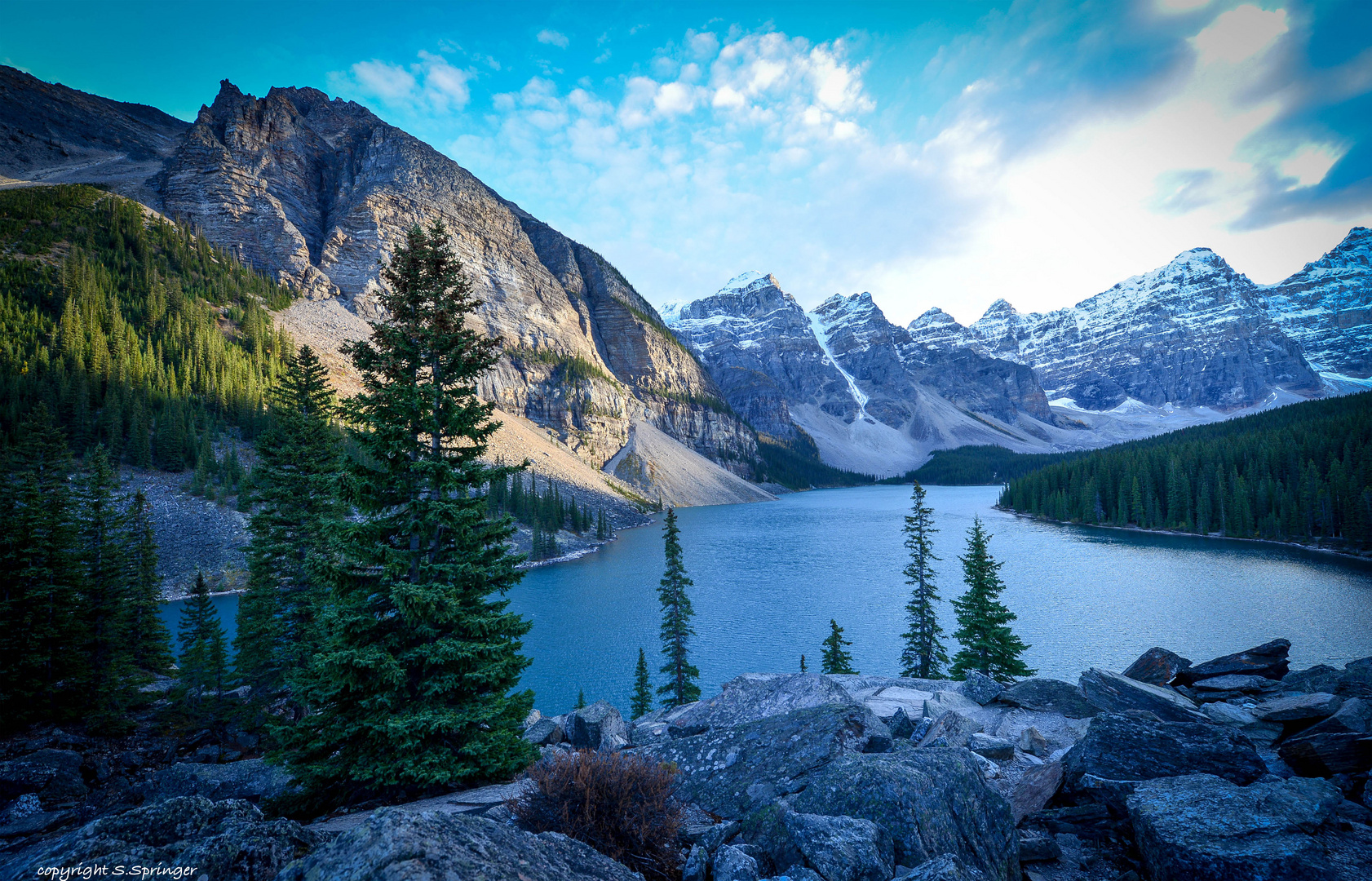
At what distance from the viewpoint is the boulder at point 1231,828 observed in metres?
4.24

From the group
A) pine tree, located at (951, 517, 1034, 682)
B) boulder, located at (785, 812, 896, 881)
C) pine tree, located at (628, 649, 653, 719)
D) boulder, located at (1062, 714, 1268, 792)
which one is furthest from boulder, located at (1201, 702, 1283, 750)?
pine tree, located at (628, 649, 653, 719)

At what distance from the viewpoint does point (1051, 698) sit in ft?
41.0

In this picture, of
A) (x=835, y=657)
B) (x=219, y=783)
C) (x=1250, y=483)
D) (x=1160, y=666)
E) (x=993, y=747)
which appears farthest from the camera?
(x=1250, y=483)

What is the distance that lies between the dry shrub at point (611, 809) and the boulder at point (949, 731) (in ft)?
18.5

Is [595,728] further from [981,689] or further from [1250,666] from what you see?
[1250,666]

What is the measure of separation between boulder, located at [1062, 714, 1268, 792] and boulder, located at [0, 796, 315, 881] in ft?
28.7

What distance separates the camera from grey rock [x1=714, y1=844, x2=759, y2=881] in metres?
4.81

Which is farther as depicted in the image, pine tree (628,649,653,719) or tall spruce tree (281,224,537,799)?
pine tree (628,649,653,719)

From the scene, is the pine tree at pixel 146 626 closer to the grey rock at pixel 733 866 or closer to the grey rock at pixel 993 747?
the grey rock at pixel 733 866

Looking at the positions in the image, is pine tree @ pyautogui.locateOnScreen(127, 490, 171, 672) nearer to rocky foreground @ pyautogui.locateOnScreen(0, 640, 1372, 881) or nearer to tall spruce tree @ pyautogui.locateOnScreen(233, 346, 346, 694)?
tall spruce tree @ pyautogui.locateOnScreen(233, 346, 346, 694)

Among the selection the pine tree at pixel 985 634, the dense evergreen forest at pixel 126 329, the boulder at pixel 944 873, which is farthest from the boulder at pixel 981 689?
the dense evergreen forest at pixel 126 329

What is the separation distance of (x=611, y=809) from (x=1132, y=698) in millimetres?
11717

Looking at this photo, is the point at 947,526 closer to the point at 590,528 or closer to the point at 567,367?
the point at 590,528

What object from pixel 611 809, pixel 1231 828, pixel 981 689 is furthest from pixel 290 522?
pixel 1231 828
